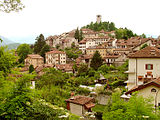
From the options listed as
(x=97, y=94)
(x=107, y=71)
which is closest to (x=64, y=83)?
(x=97, y=94)

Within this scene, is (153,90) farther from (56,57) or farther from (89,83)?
(56,57)

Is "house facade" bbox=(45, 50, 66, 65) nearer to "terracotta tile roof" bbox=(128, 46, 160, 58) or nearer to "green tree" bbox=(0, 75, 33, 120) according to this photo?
"terracotta tile roof" bbox=(128, 46, 160, 58)

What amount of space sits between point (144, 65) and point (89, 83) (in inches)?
892

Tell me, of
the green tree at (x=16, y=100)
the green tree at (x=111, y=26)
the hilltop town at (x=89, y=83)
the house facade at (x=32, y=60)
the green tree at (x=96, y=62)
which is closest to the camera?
the green tree at (x=16, y=100)

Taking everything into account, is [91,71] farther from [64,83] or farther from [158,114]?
[158,114]

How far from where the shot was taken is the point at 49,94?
23.8 meters

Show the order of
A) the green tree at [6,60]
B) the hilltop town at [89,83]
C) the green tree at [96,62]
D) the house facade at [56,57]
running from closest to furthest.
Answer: the hilltop town at [89,83] → the green tree at [6,60] → the green tree at [96,62] → the house facade at [56,57]

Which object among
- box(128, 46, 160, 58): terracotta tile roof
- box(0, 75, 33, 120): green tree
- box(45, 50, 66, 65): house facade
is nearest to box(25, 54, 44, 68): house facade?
box(45, 50, 66, 65): house facade

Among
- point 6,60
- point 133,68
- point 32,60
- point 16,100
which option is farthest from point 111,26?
point 16,100

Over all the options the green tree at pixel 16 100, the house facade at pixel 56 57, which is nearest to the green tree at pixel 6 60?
the green tree at pixel 16 100

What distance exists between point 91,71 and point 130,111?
118 ft

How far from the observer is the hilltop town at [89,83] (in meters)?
6.59

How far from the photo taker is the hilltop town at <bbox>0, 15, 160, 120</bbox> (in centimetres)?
659

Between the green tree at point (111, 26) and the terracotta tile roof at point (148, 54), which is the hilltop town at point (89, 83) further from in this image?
the green tree at point (111, 26)
